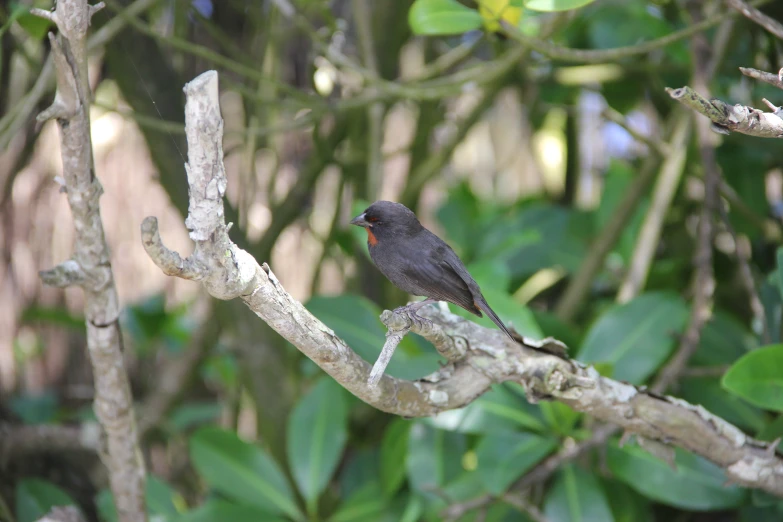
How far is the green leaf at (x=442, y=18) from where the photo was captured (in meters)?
1.95

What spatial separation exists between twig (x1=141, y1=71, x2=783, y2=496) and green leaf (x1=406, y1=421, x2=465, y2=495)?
2.46ft

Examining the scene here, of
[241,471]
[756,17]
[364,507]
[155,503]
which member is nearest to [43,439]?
[155,503]

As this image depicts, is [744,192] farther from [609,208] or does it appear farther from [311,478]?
[311,478]

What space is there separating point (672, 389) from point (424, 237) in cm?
107

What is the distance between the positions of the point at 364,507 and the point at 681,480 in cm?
100

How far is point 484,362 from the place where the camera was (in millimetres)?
1693

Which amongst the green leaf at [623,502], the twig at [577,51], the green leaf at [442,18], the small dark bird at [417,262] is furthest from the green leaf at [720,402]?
the green leaf at [442,18]

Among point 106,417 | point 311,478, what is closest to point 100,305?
point 106,417

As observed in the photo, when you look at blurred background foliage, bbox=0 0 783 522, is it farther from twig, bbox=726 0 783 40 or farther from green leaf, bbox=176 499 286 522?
twig, bbox=726 0 783 40

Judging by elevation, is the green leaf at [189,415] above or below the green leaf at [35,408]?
below

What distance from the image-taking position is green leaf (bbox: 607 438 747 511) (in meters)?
2.21

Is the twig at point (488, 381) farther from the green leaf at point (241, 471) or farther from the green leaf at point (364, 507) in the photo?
the green leaf at point (241, 471)

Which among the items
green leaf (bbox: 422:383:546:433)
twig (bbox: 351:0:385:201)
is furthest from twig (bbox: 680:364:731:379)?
twig (bbox: 351:0:385:201)

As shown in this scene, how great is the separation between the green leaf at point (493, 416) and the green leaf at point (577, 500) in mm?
171
